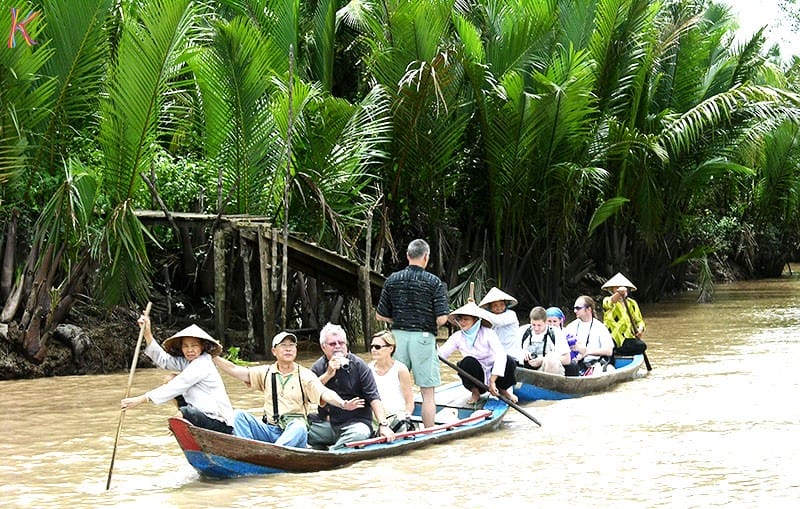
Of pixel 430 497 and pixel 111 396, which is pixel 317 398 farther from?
pixel 111 396

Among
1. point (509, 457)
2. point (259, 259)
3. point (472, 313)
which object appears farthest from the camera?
point (259, 259)

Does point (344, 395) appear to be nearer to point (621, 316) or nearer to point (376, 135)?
point (621, 316)

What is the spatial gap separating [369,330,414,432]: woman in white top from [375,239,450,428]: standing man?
178 millimetres

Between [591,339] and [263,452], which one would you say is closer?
[263,452]

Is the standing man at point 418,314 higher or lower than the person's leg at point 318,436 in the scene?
higher

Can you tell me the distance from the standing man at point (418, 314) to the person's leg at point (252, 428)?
161 cm

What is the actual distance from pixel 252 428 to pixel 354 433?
830 millimetres

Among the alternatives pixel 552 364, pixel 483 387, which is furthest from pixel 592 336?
pixel 483 387

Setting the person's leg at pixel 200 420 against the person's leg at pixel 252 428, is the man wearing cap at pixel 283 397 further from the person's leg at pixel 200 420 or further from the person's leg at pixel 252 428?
the person's leg at pixel 200 420

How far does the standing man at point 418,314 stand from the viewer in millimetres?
9523

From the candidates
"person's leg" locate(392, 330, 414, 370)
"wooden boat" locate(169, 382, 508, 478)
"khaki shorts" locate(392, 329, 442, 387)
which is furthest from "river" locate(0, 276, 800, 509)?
"person's leg" locate(392, 330, 414, 370)

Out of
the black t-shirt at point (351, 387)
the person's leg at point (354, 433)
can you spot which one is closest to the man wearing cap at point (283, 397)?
the black t-shirt at point (351, 387)

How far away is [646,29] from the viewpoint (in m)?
21.4

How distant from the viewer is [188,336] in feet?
26.0
